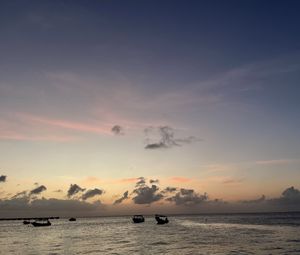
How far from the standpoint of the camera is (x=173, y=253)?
63000 millimetres

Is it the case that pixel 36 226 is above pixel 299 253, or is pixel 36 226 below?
above

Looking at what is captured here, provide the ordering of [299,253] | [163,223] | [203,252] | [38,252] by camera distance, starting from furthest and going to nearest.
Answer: [163,223] → [38,252] → [203,252] → [299,253]

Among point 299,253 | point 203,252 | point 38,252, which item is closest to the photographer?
point 299,253

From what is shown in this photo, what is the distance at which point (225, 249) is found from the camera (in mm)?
66250

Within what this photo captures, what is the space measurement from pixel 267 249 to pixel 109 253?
27178 mm

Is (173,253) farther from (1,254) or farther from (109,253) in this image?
(1,254)

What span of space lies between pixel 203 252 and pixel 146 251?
10302 mm

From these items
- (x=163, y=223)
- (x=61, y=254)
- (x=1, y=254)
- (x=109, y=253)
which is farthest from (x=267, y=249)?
(x=163, y=223)

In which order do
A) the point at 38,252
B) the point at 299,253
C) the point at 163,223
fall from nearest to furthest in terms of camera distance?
the point at 299,253 < the point at 38,252 < the point at 163,223

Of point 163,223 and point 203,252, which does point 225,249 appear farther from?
point 163,223

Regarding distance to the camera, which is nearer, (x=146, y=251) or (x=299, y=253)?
(x=299, y=253)

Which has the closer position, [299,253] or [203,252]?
[299,253]

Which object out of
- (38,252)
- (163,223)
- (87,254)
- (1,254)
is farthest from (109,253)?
(163,223)

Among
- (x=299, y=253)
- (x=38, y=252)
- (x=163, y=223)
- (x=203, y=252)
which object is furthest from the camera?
(x=163, y=223)
